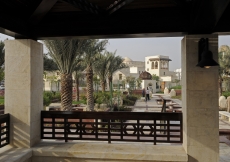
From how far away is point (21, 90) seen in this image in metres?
3.82

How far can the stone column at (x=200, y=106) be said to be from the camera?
345cm

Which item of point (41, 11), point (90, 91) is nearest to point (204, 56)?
point (41, 11)

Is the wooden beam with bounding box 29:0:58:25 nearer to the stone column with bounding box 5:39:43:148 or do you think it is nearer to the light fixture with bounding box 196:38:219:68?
the stone column with bounding box 5:39:43:148

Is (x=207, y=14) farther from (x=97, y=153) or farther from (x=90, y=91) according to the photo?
(x=90, y=91)

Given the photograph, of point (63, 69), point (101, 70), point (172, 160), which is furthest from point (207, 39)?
point (101, 70)

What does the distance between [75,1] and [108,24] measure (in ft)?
2.72

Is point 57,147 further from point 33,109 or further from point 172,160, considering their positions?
point 172,160

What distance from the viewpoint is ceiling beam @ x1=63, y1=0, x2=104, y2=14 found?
3.00 metres

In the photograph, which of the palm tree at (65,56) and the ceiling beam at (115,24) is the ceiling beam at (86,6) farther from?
the palm tree at (65,56)

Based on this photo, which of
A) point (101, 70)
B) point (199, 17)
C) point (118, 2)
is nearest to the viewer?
point (199, 17)

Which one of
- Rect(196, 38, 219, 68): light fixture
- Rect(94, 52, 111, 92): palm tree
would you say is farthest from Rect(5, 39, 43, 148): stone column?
Rect(94, 52, 111, 92): palm tree

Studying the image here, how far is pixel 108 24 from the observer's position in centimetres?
366

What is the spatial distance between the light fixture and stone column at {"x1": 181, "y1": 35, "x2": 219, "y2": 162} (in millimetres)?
92

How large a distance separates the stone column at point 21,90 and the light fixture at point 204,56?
305 cm
